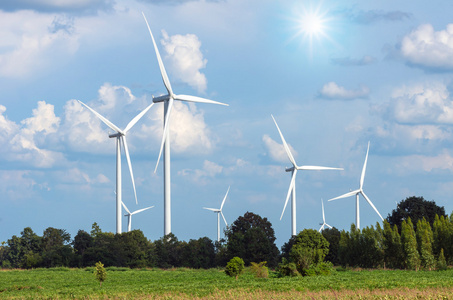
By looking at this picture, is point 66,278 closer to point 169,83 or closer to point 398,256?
point 169,83

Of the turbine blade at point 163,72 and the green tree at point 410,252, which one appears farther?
the turbine blade at point 163,72

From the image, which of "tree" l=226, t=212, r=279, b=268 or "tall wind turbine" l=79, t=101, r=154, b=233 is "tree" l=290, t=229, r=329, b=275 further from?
"tall wind turbine" l=79, t=101, r=154, b=233

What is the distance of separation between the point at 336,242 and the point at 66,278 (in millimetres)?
52884

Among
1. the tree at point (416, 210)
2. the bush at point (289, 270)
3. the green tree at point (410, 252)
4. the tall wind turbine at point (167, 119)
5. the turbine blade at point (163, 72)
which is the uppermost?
the turbine blade at point (163, 72)

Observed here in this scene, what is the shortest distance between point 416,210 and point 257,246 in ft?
108

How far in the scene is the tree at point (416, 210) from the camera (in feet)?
382

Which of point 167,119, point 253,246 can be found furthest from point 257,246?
point 167,119

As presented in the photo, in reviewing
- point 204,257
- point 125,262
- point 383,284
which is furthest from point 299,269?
point 125,262

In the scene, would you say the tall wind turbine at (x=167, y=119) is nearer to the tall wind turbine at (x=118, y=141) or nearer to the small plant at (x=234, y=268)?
the tall wind turbine at (x=118, y=141)

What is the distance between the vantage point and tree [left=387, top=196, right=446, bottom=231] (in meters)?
117

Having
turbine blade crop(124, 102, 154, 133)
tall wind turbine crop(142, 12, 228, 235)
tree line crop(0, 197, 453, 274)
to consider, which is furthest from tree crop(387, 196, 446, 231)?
turbine blade crop(124, 102, 154, 133)

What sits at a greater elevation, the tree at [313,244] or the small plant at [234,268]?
the tree at [313,244]

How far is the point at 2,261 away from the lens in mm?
140250

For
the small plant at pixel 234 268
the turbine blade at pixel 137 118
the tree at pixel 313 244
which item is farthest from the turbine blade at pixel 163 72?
the small plant at pixel 234 268
